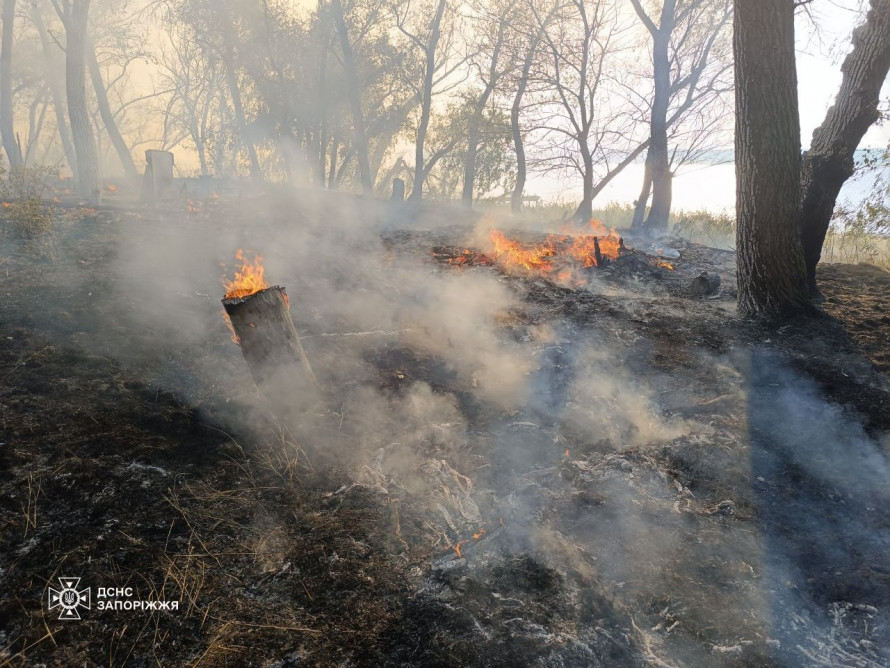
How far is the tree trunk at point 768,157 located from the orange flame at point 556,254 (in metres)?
3.06

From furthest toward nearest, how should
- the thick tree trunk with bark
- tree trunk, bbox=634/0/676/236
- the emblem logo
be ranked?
the thick tree trunk with bark
tree trunk, bbox=634/0/676/236
the emblem logo

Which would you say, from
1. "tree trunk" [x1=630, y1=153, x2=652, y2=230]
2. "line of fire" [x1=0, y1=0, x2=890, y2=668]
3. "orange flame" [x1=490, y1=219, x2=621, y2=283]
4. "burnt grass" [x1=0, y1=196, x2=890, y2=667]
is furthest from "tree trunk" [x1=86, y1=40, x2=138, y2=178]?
"tree trunk" [x1=630, y1=153, x2=652, y2=230]

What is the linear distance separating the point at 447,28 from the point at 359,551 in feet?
80.8

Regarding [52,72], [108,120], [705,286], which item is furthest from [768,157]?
[52,72]

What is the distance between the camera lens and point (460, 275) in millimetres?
8555

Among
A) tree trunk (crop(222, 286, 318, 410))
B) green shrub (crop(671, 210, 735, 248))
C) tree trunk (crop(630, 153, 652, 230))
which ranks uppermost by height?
tree trunk (crop(630, 153, 652, 230))

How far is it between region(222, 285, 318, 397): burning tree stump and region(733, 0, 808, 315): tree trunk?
600 centimetres

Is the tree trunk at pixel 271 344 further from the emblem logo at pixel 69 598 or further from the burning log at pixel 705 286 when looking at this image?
the burning log at pixel 705 286

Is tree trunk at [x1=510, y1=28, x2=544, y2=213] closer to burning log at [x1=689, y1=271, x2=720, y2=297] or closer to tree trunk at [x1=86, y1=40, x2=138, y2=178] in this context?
burning log at [x1=689, y1=271, x2=720, y2=297]

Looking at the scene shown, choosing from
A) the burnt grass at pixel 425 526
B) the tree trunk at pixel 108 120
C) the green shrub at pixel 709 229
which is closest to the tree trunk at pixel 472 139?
the green shrub at pixel 709 229

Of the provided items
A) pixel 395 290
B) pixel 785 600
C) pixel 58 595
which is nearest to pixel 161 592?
pixel 58 595

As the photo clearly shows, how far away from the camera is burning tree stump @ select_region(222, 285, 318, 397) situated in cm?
426

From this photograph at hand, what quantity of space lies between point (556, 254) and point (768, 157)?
4202mm

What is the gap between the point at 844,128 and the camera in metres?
6.73
